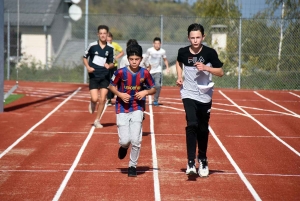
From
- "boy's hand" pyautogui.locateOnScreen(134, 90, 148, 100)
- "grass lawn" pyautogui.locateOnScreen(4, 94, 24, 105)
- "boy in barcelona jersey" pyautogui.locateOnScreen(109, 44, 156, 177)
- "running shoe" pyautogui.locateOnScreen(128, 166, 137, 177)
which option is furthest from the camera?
"grass lawn" pyautogui.locateOnScreen(4, 94, 24, 105)

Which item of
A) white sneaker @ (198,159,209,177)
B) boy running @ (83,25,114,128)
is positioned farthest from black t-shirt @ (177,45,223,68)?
boy running @ (83,25,114,128)

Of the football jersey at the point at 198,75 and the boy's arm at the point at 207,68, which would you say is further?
the football jersey at the point at 198,75

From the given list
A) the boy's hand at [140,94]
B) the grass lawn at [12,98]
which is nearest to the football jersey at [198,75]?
the boy's hand at [140,94]

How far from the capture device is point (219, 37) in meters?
27.4

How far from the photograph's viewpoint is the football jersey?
369 inches

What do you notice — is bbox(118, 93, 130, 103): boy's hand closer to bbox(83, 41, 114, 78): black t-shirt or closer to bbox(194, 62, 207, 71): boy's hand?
bbox(194, 62, 207, 71): boy's hand

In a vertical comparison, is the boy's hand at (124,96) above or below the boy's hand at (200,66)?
below

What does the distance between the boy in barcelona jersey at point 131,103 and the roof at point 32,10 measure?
82.3 ft

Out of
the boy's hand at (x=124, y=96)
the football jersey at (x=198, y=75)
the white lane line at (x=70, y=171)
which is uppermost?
the football jersey at (x=198, y=75)

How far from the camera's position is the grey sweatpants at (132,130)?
31.4 feet

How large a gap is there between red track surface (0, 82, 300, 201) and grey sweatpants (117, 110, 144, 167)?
45cm

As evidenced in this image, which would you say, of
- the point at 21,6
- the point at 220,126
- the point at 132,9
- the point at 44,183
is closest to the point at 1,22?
the point at 220,126

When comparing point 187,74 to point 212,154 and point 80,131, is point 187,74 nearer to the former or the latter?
point 212,154

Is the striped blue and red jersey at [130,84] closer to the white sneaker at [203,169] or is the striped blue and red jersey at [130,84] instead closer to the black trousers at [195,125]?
the black trousers at [195,125]
